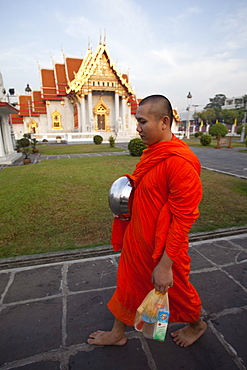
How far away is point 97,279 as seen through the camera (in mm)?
2375

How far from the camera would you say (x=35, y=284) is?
2332mm

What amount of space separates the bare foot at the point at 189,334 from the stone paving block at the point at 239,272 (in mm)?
847

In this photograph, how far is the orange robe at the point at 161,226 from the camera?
1.19 m

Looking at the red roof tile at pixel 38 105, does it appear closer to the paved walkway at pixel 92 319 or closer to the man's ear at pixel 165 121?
the paved walkway at pixel 92 319

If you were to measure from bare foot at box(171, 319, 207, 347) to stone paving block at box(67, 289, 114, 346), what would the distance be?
1.73 ft

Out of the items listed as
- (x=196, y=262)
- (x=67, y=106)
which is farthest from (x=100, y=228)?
(x=67, y=106)

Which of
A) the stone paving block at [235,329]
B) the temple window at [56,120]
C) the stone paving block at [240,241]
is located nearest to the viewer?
the stone paving block at [235,329]

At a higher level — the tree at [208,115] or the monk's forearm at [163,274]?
the tree at [208,115]

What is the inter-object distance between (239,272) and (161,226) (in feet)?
5.61

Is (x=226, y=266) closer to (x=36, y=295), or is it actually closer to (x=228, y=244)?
(x=228, y=244)

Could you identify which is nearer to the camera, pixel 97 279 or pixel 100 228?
pixel 97 279

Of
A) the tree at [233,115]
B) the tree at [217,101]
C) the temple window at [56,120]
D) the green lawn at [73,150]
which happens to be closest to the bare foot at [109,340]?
the green lawn at [73,150]

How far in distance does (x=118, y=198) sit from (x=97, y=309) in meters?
1.10

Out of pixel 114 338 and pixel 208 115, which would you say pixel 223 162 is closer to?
pixel 114 338
